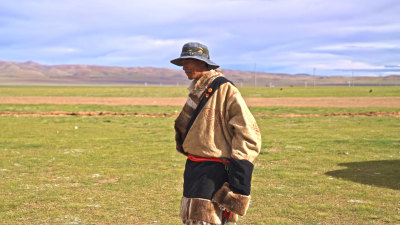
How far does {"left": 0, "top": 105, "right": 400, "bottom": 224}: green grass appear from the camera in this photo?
689 cm

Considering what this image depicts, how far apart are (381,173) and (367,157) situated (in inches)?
82.9

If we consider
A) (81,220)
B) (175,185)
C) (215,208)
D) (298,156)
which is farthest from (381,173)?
(215,208)

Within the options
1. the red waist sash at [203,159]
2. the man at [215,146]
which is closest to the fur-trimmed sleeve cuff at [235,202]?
the man at [215,146]

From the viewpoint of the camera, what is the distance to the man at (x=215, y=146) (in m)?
3.59

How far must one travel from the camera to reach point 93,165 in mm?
11164

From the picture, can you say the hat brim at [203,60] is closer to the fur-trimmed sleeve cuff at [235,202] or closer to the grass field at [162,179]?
the fur-trimmed sleeve cuff at [235,202]

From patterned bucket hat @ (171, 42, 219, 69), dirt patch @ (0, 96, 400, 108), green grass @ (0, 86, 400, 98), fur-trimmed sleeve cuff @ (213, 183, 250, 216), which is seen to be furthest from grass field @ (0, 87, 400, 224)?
green grass @ (0, 86, 400, 98)

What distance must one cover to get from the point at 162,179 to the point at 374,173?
451 centimetres

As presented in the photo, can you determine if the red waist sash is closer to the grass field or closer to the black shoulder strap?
the black shoulder strap

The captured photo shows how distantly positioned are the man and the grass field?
9.66 feet

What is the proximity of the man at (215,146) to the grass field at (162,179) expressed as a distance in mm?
2946

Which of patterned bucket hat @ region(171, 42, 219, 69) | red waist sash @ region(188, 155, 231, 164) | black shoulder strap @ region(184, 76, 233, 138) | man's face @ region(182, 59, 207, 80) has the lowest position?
red waist sash @ region(188, 155, 231, 164)

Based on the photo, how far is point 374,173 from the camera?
9945 millimetres

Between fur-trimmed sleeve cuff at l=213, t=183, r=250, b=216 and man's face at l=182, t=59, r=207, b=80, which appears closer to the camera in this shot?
fur-trimmed sleeve cuff at l=213, t=183, r=250, b=216
